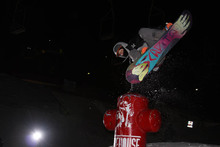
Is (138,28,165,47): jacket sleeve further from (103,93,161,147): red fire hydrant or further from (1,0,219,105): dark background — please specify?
(1,0,219,105): dark background

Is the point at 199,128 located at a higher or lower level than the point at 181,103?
lower

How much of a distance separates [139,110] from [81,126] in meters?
5.77

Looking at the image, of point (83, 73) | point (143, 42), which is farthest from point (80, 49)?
point (143, 42)

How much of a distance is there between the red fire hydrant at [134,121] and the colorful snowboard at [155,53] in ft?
0.89

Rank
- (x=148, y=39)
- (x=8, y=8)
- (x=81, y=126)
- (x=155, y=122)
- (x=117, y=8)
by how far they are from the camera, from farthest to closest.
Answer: (x=8, y=8) → (x=81, y=126) → (x=117, y=8) → (x=148, y=39) → (x=155, y=122)

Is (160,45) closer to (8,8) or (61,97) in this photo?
(61,97)

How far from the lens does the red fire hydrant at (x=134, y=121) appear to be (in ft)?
9.34

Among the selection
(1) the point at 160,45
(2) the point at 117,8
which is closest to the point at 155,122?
(1) the point at 160,45

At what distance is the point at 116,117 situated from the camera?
10.4 feet

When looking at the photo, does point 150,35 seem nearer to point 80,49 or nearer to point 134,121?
point 134,121

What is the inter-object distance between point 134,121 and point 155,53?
0.92 metres

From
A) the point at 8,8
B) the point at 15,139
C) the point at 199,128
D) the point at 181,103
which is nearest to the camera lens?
the point at 15,139

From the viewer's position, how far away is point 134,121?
2.95 metres

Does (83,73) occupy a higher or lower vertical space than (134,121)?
higher
